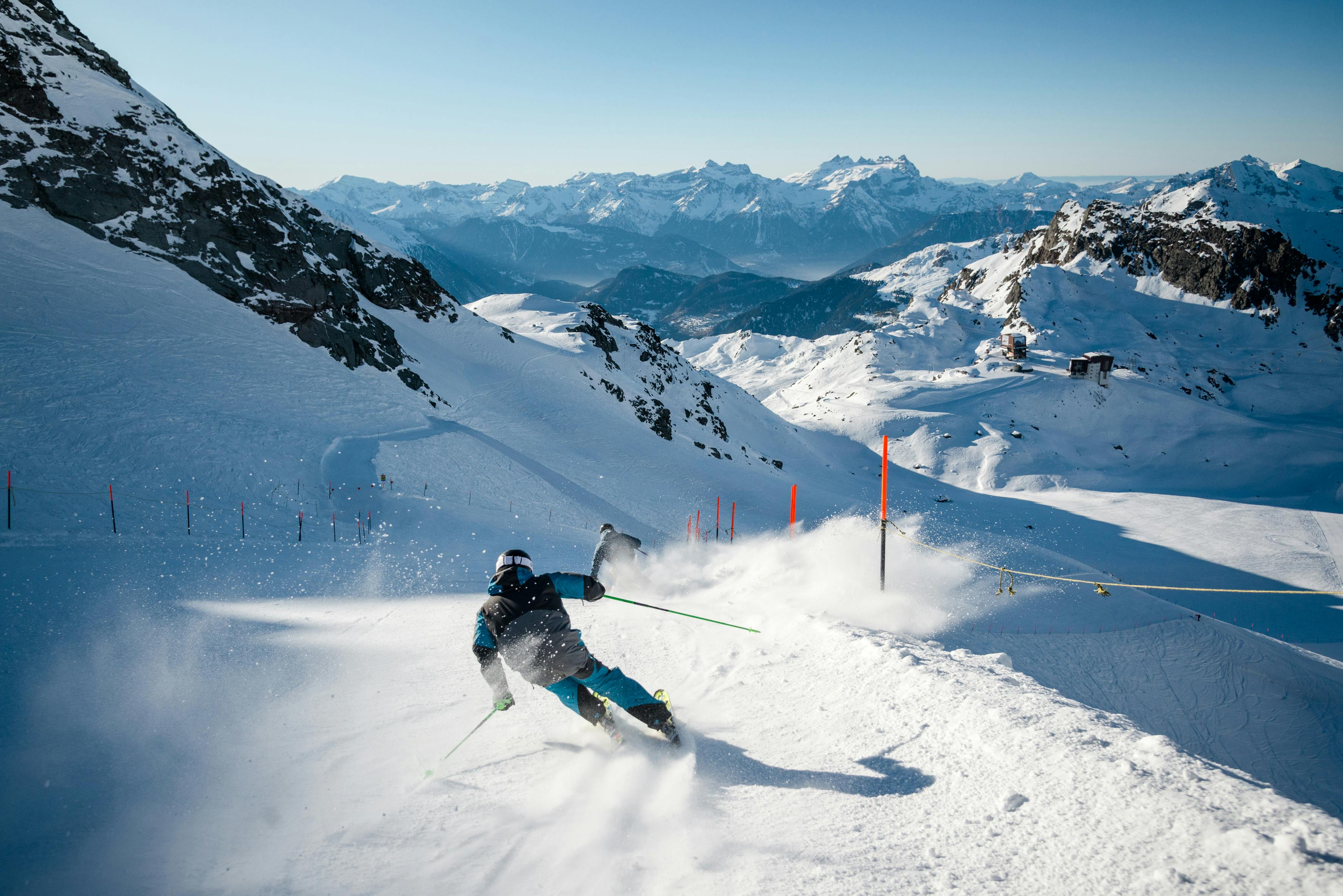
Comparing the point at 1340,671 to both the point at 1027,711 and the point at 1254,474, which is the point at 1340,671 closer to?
the point at 1027,711

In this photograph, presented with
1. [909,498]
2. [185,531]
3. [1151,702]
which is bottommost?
[909,498]

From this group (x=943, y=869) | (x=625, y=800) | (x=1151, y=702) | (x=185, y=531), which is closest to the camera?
(x=943, y=869)

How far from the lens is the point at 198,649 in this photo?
24.4 ft

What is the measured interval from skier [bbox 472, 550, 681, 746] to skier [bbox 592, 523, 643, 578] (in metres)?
3.16

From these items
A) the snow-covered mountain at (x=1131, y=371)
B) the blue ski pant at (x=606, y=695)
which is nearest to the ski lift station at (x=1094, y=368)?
the snow-covered mountain at (x=1131, y=371)

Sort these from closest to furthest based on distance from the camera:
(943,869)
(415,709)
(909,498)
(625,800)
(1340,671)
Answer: (943,869) < (625,800) < (415,709) < (1340,671) < (909,498)

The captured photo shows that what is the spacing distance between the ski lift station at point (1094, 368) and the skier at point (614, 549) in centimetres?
8035

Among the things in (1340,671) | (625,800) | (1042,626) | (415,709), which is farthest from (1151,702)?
(415,709)

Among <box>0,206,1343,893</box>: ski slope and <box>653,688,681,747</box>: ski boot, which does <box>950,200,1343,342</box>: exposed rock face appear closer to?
<box>0,206,1343,893</box>: ski slope

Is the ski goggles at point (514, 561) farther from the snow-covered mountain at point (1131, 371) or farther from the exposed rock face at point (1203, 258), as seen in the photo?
the exposed rock face at point (1203, 258)

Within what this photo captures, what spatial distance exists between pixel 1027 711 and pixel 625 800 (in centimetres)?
408

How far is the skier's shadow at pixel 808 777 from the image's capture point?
5441 mm

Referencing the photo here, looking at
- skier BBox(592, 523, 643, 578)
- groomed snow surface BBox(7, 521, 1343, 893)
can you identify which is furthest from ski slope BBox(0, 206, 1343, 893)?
skier BBox(592, 523, 643, 578)

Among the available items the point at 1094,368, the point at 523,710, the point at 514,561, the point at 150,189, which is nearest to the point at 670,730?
the point at 523,710
